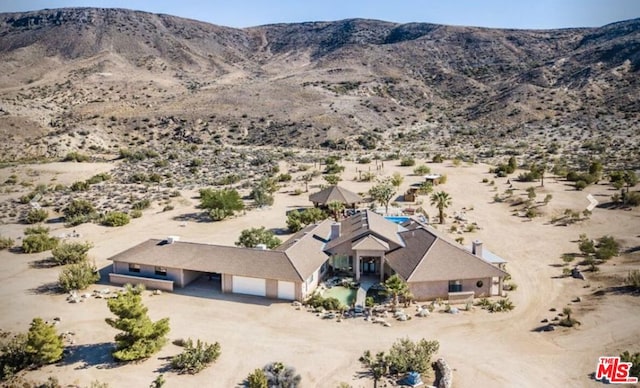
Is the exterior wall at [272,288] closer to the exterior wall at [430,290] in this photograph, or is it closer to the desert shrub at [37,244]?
the exterior wall at [430,290]

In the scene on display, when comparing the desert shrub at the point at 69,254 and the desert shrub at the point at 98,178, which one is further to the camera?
the desert shrub at the point at 98,178

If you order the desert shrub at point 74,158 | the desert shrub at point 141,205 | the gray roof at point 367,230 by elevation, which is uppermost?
the desert shrub at point 74,158

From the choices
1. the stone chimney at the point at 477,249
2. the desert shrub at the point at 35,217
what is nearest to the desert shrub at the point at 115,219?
the desert shrub at the point at 35,217

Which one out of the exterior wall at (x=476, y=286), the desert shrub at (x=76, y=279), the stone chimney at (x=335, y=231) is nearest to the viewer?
the exterior wall at (x=476, y=286)

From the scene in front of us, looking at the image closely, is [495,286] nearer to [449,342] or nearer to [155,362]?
[449,342]

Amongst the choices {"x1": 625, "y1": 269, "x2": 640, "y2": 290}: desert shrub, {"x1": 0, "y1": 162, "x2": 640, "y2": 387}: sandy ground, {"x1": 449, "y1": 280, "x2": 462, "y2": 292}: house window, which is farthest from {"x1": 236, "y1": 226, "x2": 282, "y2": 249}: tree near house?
{"x1": 625, "y1": 269, "x2": 640, "y2": 290}: desert shrub

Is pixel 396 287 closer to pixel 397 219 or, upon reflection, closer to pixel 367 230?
pixel 367 230

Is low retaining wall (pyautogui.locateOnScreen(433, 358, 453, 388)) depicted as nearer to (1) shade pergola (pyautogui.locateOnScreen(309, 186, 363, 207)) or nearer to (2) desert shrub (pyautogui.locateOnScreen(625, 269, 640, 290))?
(2) desert shrub (pyautogui.locateOnScreen(625, 269, 640, 290))

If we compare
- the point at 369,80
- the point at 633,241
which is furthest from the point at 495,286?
the point at 369,80
